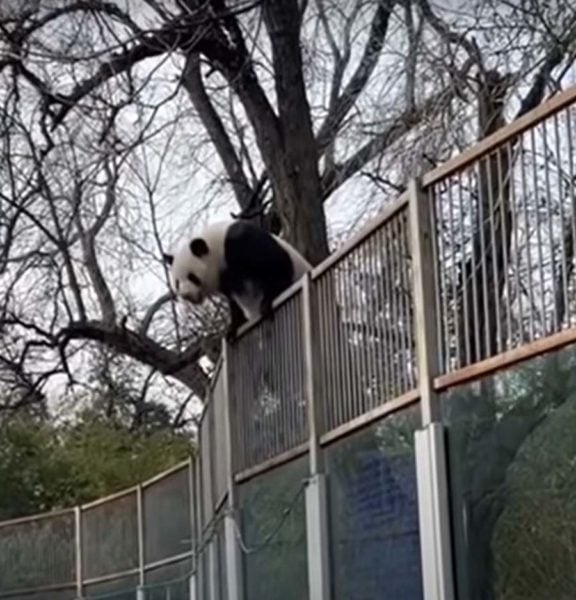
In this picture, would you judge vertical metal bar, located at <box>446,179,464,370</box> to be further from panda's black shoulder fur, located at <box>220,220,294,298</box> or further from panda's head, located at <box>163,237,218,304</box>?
panda's head, located at <box>163,237,218,304</box>

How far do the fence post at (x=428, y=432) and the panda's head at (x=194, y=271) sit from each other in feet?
17.9

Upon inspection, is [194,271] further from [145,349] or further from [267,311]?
[145,349]

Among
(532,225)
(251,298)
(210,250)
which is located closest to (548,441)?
(532,225)

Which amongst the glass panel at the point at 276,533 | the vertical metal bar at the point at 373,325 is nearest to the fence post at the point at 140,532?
the glass panel at the point at 276,533

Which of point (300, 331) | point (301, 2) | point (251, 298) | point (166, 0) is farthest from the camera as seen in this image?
point (301, 2)

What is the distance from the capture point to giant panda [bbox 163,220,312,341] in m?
9.01

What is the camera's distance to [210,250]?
10.3 m

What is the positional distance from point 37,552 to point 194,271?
296 inches

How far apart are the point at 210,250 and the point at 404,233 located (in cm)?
529

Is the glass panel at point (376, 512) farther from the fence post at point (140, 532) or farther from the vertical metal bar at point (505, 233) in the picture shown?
the fence post at point (140, 532)

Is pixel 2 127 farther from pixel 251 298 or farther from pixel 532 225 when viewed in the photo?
pixel 532 225

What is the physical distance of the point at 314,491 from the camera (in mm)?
5961

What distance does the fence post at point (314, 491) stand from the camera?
5832mm

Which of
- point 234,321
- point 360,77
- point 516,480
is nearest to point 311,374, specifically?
point 516,480
